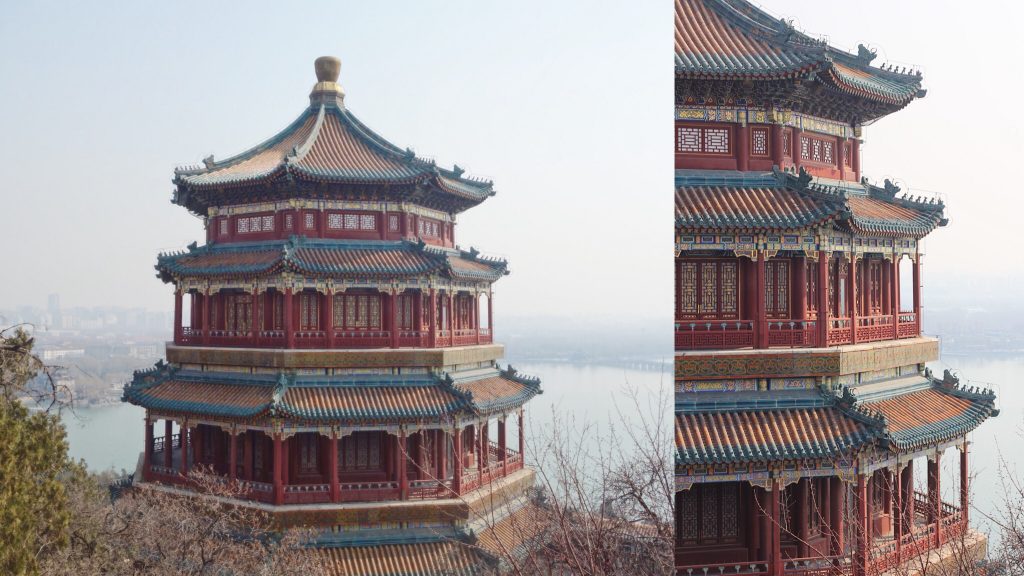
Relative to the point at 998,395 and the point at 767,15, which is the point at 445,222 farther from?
the point at 998,395

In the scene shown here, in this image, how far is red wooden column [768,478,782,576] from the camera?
258 inches

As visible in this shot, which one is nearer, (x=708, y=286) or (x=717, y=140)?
(x=708, y=286)

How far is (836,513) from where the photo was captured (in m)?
7.29

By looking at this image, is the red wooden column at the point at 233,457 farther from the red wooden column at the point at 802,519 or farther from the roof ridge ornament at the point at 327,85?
the red wooden column at the point at 802,519

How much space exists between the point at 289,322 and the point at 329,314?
468mm

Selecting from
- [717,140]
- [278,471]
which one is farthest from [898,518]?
[278,471]

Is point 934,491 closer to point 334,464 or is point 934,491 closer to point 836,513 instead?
point 836,513

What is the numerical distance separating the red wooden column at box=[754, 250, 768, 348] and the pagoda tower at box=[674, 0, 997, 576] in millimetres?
11

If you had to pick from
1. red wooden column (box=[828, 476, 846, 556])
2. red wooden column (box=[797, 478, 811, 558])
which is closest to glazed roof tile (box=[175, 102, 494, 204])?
red wooden column (box=[797, 478, 811, 558])

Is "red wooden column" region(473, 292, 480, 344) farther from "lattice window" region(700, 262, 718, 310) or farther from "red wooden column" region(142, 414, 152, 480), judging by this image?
"lattice window" region(700, 262, 718, 310)

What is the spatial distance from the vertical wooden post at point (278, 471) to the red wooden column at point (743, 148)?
5796 millimetres

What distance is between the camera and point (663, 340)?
5121 millimetres

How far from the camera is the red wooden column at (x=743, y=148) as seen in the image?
7652 millimetres

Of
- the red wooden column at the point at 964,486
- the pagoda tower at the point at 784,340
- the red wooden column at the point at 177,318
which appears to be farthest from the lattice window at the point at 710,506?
the red wooden column at the point at 177,318
